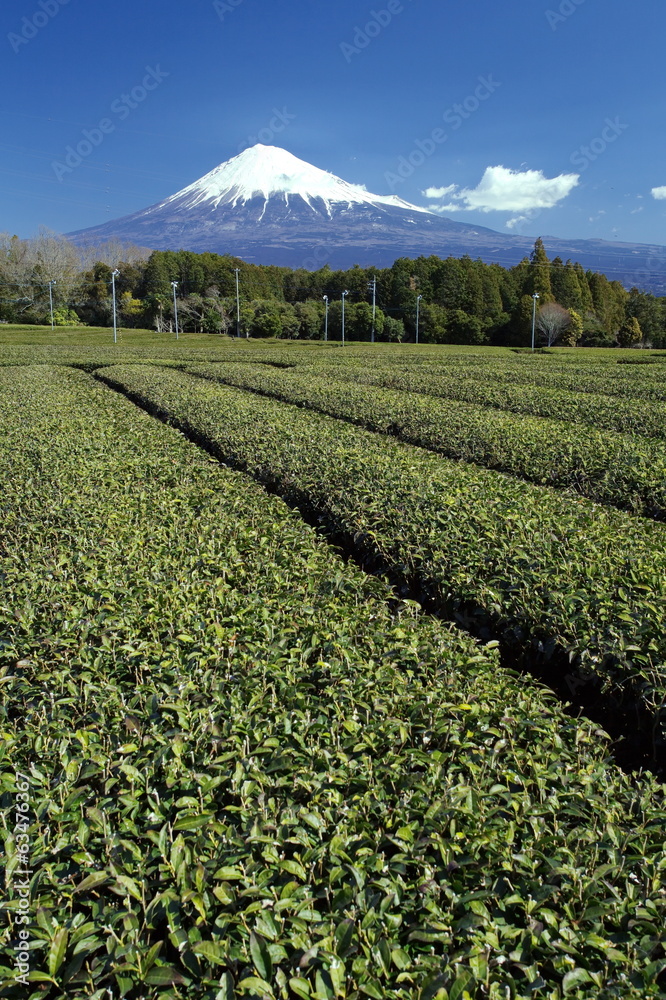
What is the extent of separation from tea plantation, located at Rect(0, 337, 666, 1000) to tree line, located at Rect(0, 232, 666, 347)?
70.5 m

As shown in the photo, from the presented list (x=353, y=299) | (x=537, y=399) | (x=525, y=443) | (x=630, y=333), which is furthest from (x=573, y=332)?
(x=525, y=443)

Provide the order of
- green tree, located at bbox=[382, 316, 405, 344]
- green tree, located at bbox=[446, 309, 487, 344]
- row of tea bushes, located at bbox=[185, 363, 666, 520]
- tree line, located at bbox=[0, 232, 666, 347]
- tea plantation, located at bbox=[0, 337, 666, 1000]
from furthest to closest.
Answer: green tree, located at bbox=[382, 316, 405, 344], green tree, located at bbox=[446, 309, 487, 344], tree line, located at bbox=[0, 232, 666, 347], row of tea bushes, located at bbox=[185, 363, 666, 520], tea plantation, located at bbox=[0, 337, 666, 1000]

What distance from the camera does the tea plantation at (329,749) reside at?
208cm

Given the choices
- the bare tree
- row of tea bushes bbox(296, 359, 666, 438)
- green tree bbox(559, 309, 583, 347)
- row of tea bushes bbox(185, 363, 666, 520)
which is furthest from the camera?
green tree bbox(559, 309, 583, 347)

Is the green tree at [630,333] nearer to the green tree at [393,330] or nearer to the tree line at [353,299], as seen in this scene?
the tree line at [353,299]

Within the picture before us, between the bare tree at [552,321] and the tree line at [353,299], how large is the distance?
11cm

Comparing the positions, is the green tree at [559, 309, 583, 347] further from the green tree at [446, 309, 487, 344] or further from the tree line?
the green tree at [446, 309, 487, 344]

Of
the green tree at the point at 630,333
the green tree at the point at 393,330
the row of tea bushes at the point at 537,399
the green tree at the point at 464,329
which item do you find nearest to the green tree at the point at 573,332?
the green tree at the point at 630,333

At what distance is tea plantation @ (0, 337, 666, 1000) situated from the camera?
208cm

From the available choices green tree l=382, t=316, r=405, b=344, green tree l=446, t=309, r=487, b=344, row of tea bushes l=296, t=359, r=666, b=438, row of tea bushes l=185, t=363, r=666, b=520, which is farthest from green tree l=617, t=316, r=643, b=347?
row of tea bushes l=185, t=363, r=666, b=520

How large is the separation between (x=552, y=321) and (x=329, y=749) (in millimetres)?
73615

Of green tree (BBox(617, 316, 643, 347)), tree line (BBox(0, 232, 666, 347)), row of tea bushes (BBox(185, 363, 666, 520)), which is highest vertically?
tree line (BBox(0, 232, 666, 347))

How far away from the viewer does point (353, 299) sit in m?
90.8

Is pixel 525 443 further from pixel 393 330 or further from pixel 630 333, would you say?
pixel 393 330
